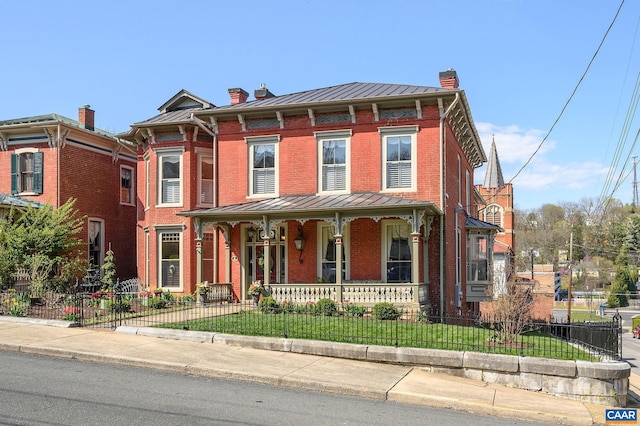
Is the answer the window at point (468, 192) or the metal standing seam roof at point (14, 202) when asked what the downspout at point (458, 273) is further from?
the metal standing seam roof at point (14, 202)

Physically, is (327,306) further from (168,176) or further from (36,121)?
(36,121)

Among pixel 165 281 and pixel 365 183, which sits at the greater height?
pixel 365 183

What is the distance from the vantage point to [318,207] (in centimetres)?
1945

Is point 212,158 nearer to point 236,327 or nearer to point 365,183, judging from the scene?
point 365,183

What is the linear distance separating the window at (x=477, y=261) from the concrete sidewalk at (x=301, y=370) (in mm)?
15249

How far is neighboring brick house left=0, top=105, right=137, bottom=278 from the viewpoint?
26078 mm

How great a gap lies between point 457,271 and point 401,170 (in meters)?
4.96

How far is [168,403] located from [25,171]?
21395 millimetres

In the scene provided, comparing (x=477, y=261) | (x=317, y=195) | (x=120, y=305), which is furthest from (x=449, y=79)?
(x=120, y=305)

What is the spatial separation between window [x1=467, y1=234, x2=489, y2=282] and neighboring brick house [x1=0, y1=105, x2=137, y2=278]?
16.1 meters

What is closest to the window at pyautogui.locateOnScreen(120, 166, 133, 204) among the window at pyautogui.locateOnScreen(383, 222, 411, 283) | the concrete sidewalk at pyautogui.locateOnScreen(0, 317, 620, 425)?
the window at pyautogui.locateOnScreen(383, 222, 411, 283)

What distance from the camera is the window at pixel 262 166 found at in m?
22.5

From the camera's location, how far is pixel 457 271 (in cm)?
2323

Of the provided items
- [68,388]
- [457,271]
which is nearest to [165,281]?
[457,271]
